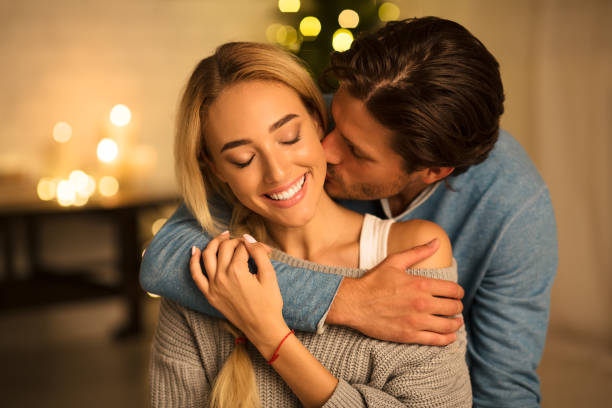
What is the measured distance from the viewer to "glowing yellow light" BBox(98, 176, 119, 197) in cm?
383

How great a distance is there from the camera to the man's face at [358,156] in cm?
144

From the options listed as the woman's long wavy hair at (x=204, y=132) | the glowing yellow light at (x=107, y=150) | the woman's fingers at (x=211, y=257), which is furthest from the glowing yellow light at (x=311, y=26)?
the woman's fingers at (x=211, y=257)

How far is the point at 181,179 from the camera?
1.40 meters

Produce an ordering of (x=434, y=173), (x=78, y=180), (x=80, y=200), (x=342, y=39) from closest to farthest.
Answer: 1. (x=434, y=173)
2. (x=342, y=39)
3. (x=80, y=200)
4. (x=78, y=180)

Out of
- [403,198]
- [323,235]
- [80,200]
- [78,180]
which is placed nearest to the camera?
[323,235]

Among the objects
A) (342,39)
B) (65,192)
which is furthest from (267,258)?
(65,192)

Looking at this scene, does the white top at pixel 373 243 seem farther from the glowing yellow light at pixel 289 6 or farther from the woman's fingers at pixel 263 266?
the glowing yellow light at pixel 289 6

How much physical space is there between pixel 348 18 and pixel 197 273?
238cm

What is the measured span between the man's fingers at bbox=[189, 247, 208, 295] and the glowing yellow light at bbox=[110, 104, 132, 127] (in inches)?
124

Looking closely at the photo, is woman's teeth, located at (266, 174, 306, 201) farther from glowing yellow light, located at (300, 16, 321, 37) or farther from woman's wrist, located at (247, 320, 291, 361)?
glowing yellow light, located at (300, 16, 321, 37)

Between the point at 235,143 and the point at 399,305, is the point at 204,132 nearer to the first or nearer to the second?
the point at 235,143

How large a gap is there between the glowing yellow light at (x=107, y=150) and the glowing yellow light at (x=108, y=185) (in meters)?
0.13

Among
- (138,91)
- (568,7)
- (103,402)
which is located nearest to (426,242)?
(103,402)

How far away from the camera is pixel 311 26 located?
127 inches
